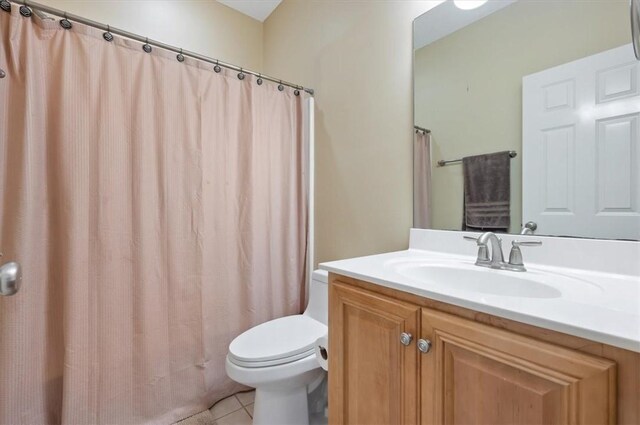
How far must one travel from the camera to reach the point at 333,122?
5.65ft

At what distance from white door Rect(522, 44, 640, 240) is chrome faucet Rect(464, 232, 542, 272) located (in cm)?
13

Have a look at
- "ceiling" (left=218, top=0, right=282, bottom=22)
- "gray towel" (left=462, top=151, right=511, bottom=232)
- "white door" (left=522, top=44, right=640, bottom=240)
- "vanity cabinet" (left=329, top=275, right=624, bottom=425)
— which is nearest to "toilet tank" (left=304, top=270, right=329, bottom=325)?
"vanity cabinet" (left=329, top=275, right=624, bottom=425)

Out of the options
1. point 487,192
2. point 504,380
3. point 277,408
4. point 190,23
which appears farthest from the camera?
point 190,23

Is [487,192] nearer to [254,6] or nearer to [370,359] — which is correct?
[370,359]

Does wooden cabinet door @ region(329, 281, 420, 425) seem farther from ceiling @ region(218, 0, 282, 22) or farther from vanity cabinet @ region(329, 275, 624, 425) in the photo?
ceiling @ region(218, 0, 282, 22)

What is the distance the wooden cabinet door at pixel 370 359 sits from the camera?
28.6 inches

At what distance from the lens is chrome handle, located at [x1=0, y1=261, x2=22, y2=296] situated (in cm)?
67

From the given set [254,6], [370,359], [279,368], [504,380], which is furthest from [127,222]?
[254,6]

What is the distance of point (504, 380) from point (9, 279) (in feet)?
3.68

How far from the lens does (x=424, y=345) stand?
683mm

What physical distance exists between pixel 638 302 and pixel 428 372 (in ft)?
1.51

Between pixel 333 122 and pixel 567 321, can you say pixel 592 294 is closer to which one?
pixel 567 321

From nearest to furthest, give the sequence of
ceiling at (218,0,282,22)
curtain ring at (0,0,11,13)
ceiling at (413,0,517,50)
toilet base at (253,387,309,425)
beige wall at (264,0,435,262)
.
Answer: curtain ring at (0,0,11,13)
ceiling at (413,0,517,50)
toilet base at (253,387,309,425)
beige wall at (264,0,435,262)
ceiling at (218,0,282,22)

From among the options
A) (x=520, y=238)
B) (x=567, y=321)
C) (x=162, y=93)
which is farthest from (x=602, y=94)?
(x=162, y=93)
